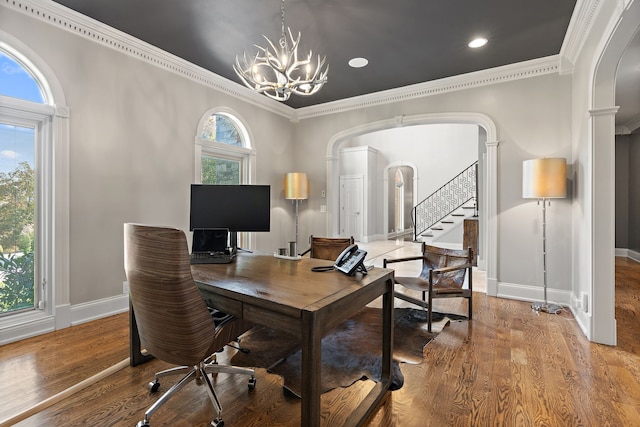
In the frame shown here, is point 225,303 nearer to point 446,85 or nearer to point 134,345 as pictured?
point 134,345

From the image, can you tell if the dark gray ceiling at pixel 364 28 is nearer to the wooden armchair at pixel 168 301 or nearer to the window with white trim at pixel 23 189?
the window with white trim at pixel 23 189

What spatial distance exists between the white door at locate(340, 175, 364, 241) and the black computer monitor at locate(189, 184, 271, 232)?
7.19 m

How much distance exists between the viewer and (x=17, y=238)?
285cm

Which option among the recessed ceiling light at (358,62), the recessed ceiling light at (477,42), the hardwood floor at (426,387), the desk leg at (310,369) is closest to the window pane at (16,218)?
the hardwood floor at (426,387)

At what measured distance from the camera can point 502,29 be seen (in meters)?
3.13

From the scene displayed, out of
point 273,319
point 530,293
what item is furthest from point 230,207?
point 530,293

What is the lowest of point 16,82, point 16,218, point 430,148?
point 16,218

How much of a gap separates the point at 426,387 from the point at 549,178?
8.60 feet

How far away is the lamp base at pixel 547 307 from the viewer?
138 inches

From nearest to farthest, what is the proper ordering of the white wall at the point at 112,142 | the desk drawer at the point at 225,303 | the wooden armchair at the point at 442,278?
the desk drawer at the point at 225,303 → the white wall at the point at 112,142 → the wooden armchair at the point at 442,278

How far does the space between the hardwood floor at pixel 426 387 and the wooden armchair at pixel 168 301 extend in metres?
0.30

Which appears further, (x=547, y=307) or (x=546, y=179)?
(x=547, y=307)

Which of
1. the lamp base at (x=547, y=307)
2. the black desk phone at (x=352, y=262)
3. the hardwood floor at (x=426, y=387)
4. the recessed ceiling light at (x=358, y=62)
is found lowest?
the hardwood floor at (x=426, y=387)

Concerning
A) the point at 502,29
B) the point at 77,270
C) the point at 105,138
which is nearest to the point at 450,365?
the point at 502,29
